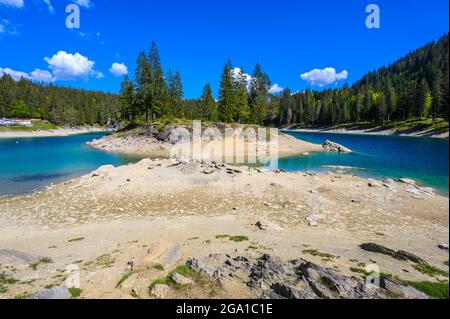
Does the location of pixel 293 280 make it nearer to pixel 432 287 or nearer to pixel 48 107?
pixel 432 287

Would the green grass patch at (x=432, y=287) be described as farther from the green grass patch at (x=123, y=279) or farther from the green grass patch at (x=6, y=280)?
the green grass patch at (x=6, y=280)

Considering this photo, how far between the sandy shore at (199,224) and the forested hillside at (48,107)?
5334 inches

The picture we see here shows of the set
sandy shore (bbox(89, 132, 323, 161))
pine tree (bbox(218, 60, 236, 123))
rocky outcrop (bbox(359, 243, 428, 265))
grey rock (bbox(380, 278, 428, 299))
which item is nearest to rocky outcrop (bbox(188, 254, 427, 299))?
grey rock (bbox(380, 278, 428, 299))

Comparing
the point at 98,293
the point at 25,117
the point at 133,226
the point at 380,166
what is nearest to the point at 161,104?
the point at 380,166

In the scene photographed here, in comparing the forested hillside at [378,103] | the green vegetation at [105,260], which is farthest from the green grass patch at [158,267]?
the forested hillside at [378,103]

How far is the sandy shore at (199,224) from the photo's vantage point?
10.3 metres

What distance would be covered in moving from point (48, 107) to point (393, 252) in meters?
172

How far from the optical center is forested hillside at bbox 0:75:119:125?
13662 centimetres

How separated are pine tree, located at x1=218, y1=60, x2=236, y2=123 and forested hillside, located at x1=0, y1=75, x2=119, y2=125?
99.0 meters

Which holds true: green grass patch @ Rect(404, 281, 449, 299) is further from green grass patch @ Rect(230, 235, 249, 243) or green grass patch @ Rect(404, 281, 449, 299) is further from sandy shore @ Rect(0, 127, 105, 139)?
sandy shore @ Rect(0, 127, 105, 139)

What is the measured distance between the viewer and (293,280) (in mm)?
8703

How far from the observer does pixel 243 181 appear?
25.6m

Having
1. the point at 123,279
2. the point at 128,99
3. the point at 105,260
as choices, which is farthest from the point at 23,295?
the point at 128,99
